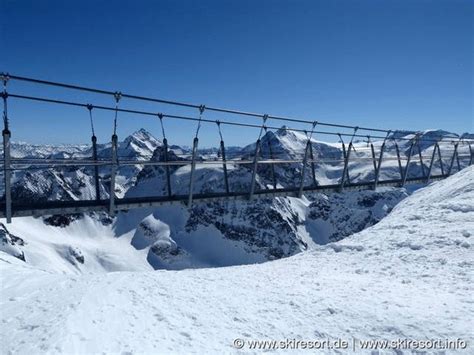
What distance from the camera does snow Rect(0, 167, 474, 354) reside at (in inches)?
266

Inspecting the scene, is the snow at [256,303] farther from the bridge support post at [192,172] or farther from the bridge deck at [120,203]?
the bridge support post at [192,172]

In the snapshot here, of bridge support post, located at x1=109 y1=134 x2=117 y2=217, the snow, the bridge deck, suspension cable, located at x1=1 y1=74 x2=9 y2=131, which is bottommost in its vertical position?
the snow

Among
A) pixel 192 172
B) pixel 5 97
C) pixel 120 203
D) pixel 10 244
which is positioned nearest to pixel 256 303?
pixel 192 172

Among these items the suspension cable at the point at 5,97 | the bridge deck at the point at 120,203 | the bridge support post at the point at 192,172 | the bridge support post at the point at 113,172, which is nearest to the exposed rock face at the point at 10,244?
the bridge deck at the point at 120,203

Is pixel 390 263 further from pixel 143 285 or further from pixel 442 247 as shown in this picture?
pixel 143 285

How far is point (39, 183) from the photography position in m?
194

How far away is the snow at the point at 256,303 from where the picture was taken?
677 centimetres

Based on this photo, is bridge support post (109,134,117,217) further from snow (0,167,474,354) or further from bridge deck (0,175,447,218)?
snow (0,167,474,354)

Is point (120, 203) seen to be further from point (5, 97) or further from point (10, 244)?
point (10, 244)

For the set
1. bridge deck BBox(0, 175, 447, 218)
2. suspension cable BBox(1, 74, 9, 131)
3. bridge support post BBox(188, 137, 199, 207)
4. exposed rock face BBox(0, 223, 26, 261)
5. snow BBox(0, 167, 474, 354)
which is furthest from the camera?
exposed rock face BBox(0, 223, 26, 261)

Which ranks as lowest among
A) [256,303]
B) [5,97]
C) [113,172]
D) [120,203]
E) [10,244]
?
[10,244]

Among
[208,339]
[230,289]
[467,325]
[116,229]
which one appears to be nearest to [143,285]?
[230,289]

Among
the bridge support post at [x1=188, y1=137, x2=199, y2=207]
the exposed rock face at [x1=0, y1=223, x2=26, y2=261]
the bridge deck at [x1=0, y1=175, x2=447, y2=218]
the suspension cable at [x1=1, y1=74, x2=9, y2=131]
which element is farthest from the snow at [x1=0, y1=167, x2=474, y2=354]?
the exposed rock face at [x1=0, y1=223, x2=26, y2=261]

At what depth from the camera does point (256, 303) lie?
337 inches
